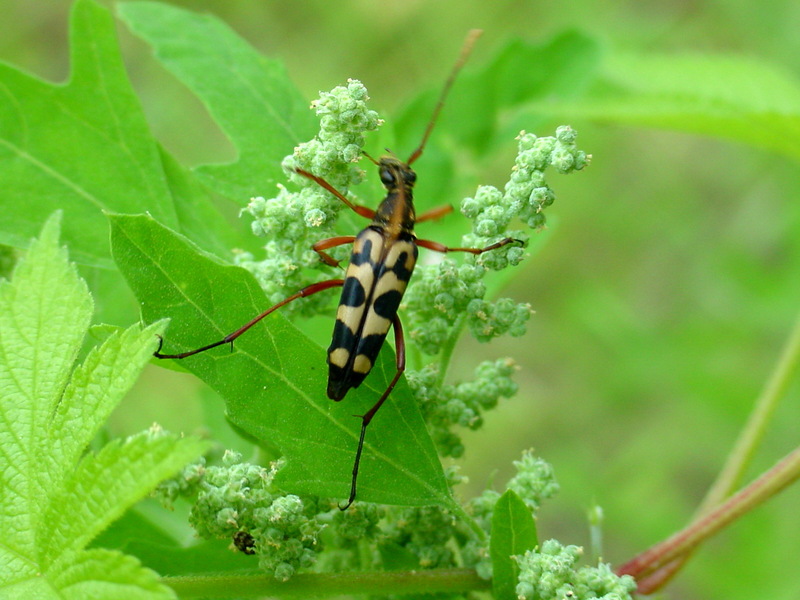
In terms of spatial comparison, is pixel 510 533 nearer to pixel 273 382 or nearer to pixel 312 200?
pixel 273 382

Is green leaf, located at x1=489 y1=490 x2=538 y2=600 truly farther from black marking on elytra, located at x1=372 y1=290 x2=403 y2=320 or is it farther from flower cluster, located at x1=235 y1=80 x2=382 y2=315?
flower cluster, located at x1=235 y1=80 x2=382 y2=315

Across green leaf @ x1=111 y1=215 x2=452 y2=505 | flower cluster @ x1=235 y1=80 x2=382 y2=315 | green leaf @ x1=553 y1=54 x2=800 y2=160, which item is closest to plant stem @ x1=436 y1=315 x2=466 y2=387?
green leaf @ x1=111 y1=215 x2=452 y2=505

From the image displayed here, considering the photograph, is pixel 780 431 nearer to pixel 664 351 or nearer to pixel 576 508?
pixel 664 351

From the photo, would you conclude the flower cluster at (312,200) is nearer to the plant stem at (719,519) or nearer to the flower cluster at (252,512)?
the flower cluster at (252,512)

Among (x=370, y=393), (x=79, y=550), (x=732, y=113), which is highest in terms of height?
(x=732, y=113)

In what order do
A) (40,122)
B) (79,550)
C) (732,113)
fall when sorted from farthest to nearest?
(732,113), (40,122), (79,550)

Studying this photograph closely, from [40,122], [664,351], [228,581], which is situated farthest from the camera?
[664,351]

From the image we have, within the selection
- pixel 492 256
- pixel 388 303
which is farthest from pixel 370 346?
pixel 492 256

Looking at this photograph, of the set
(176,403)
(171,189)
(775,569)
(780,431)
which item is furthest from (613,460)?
(171,189)
